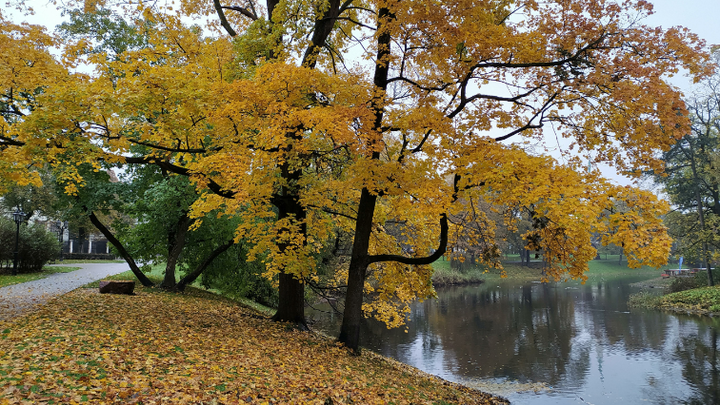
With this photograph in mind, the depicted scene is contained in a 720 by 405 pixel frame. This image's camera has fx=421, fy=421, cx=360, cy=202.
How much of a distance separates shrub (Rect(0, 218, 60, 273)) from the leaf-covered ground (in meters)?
13.6

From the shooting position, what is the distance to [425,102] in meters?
7.90

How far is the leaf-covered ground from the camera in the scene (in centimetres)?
470

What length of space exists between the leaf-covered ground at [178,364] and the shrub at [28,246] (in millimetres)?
13614

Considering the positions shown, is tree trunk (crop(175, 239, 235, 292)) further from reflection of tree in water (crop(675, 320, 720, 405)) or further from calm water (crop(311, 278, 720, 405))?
reflection of tree in water (crop(675, 320, 720, 405))

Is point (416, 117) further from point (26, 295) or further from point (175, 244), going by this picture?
point (26, 295)

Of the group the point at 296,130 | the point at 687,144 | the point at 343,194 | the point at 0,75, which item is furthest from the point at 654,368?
the point at 687,144

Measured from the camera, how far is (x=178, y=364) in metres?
6.01

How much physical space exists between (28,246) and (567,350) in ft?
81.7

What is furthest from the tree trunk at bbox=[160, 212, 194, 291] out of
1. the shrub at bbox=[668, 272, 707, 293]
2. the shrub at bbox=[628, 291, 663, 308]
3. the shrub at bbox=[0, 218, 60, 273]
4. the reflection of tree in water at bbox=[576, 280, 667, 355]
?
the shrub at bbox=[668, 272, 707, 293]

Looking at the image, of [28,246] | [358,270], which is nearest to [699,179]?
[358,270]

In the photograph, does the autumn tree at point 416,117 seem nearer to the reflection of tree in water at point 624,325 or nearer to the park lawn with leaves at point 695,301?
the reflection of tree in water at point 624,325

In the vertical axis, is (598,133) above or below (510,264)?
above

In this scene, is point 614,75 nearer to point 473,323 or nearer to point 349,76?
point 349,76

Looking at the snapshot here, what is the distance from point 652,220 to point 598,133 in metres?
2.47
